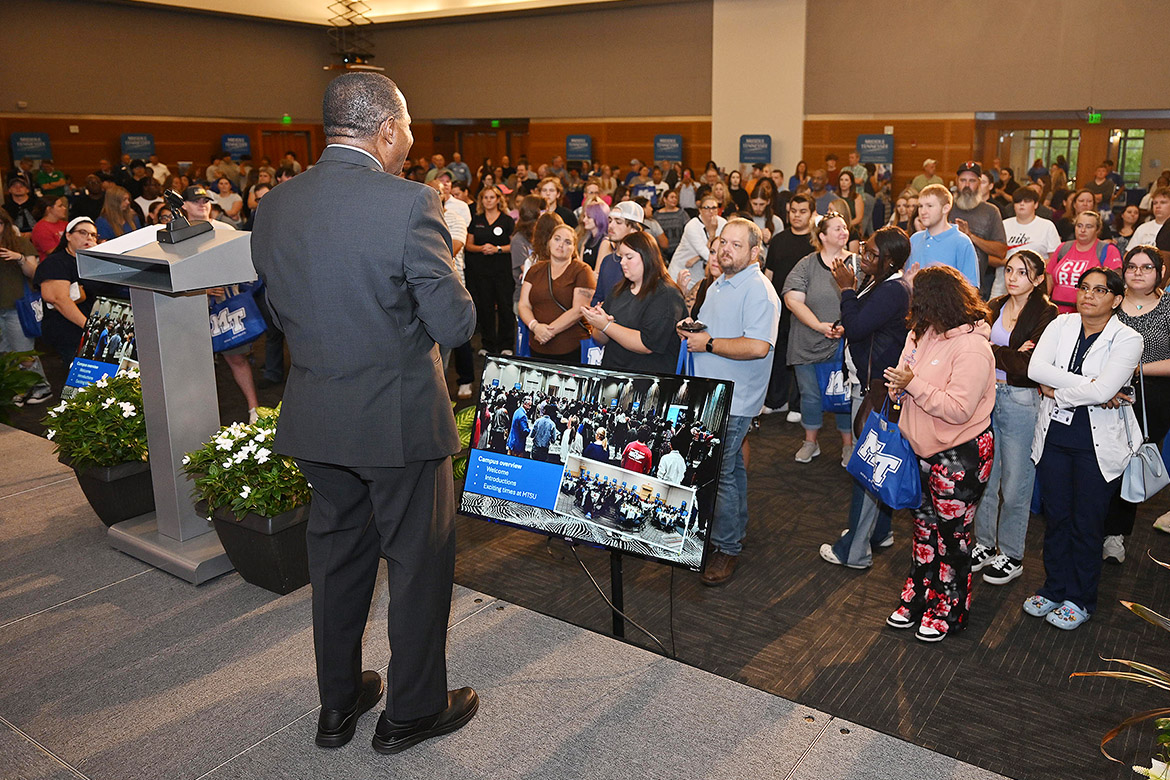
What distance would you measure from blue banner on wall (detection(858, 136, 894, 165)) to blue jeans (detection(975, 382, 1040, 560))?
13.8 metres

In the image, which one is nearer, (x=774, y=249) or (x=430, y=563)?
(x=430, y=563)

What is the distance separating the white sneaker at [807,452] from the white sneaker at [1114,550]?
1.85 m

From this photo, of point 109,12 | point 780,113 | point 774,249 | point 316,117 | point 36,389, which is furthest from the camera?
point 316,117

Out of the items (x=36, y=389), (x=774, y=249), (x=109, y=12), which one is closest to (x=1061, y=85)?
(x=774, y=249)

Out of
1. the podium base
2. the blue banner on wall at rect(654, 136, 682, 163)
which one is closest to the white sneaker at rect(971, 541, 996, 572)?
the podium base

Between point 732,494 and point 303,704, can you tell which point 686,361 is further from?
point 303,704

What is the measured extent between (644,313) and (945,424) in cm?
149

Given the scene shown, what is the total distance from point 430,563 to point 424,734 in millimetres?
Result: 549

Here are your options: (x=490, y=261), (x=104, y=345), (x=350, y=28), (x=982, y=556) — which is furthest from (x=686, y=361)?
(x=350, y=28)

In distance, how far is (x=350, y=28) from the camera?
22797 millimetres

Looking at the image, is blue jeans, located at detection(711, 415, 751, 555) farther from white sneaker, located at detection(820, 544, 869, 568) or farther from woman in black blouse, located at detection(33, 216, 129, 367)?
woman in black blouse, located at detection(33, 216, 129, 367)

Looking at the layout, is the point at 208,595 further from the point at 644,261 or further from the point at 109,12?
the point at 109,12

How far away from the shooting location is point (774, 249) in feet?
22.1

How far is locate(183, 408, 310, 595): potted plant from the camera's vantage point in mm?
3459
